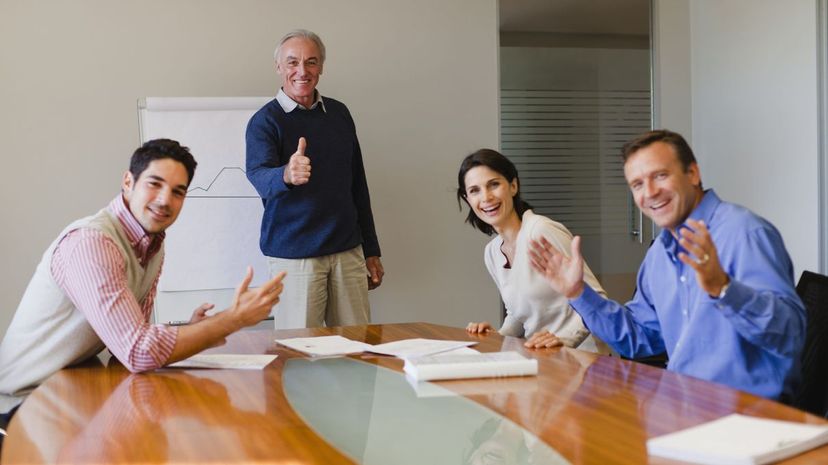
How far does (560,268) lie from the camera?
2.54 m

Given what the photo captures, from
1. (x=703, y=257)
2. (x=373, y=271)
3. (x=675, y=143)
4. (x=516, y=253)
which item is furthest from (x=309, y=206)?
(x=703, y=257)

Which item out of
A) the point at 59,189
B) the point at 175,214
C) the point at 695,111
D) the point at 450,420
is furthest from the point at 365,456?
the point at 695,111

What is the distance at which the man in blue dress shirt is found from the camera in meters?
1.97

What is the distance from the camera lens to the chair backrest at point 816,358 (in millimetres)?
2109

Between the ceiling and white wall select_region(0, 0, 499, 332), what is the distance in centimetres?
26

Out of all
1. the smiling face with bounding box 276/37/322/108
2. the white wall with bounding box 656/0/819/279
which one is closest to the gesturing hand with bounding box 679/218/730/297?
the smiling face with bounding box 276/37/322/108

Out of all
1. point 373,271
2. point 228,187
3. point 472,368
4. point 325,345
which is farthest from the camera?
point 228,187

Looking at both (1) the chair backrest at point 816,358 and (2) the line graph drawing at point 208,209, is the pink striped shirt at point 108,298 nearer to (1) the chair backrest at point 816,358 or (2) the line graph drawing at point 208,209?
(1) the chair backrest at point 816,358

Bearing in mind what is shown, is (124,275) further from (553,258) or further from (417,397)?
(553,258)

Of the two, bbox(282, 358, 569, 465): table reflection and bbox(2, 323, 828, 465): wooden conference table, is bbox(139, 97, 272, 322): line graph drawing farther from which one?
bbox(282, 358, 569, 465): table reflection

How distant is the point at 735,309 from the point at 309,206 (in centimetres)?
239

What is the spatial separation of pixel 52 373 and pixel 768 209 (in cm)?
404

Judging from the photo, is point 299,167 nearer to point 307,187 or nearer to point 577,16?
point 307,187

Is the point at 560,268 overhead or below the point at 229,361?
overhead
